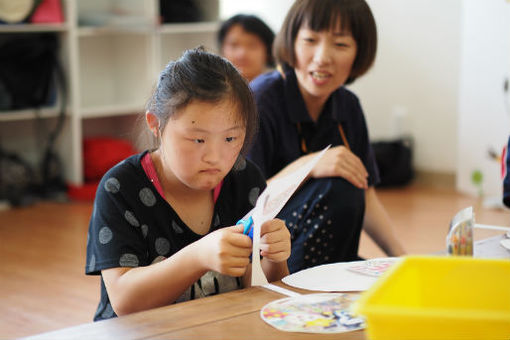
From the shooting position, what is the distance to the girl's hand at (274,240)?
1.11 meters

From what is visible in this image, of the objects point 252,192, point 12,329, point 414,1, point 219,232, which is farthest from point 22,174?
point 219,232

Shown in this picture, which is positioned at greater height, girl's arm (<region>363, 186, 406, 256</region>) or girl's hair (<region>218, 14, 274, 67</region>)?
girl's hair (<region>218, 14, 274, 67</region>)

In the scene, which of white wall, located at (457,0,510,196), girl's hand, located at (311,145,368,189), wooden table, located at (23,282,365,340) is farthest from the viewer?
white wall, located at (457,0,510,196)

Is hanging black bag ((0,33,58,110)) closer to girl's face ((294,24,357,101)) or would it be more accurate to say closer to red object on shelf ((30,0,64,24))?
red object on shelf ((30,0,64,24))

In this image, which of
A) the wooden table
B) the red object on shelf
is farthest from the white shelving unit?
the wooden table

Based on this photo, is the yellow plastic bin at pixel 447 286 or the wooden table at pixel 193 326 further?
the wooden table at pixel 193 326

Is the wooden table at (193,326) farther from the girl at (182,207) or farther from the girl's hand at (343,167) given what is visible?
the girl's hand at (343,167)

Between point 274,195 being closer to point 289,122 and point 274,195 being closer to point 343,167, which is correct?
point 343,167

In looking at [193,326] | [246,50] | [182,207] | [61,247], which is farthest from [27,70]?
[193,326]

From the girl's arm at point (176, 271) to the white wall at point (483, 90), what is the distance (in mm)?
2907

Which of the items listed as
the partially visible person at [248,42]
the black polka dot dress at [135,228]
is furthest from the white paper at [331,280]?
the partially visible person at [248,42]

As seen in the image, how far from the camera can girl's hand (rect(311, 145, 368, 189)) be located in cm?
183

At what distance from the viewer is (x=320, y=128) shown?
2.00 meters

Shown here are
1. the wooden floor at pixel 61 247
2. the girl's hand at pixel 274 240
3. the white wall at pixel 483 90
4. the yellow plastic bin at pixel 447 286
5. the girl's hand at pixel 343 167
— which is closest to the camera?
the yellow plastic bin at pixel 447 286
